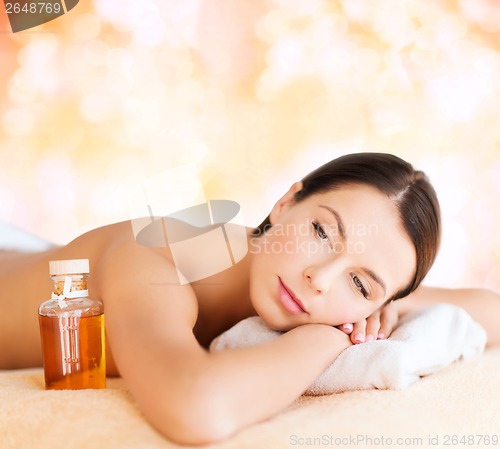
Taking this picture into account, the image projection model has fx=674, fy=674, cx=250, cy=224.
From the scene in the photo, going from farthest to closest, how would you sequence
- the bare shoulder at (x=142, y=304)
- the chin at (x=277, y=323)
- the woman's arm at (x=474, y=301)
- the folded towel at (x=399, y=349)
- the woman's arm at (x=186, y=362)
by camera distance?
1. the woman's arm at (x=474, y=301)
2. the chin at (x=277, y=323)
3. the folded towel at (x=399, y=349)
4. the bare shoulder at (x=142, y=304)
5. the woman's arm at (x=186, y=362)

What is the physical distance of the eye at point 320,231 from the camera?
1208 millimetres

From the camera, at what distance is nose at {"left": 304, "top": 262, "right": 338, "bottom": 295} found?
1.14 metres

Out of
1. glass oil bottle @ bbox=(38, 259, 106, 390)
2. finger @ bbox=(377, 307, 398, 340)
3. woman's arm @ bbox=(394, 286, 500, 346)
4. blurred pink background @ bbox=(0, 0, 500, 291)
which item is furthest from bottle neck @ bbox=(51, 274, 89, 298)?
blurred pink background @ bbox=(0, 0, 500, 291)

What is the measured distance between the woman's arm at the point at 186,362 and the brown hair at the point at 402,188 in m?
0.24

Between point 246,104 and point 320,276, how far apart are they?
56.5 inches

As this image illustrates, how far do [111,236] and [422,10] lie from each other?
1654 mm

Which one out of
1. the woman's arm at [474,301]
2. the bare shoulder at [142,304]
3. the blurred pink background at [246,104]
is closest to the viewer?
the bare shoulder at [142,304]

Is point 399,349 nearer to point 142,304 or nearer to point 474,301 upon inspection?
point 142,304

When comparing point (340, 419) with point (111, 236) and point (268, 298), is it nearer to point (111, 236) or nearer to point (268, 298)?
point (268, 298)

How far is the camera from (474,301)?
1688 millimetres

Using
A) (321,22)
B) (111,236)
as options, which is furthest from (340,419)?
(321,22)

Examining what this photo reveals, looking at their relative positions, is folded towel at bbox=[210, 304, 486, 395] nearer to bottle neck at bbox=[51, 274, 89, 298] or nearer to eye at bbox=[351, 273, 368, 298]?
eye at bbox=[351, 273, 368, 298]

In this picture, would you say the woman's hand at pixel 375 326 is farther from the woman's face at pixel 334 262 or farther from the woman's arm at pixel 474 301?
the woman's arm at pixel 474 301

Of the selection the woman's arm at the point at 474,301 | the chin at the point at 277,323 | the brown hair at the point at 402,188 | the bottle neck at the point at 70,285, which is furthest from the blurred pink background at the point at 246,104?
the bottle neck at the point at 70,285
